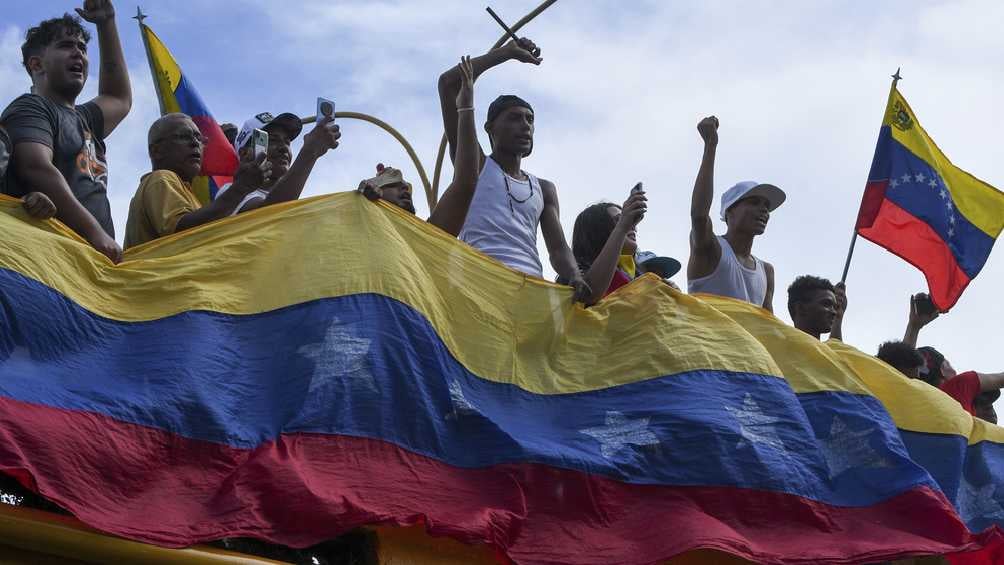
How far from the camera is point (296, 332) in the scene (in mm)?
5668

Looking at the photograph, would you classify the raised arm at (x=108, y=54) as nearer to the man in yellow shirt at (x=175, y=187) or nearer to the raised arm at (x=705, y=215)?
the man in yellow shirt at (x=175, y=187)

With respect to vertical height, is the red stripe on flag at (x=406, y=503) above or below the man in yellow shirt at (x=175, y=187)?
below

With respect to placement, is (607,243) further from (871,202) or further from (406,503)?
(871,202)

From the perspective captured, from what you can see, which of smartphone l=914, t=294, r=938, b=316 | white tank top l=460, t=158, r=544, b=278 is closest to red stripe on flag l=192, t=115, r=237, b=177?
white tank top l=460, t=158, r=544, b=278

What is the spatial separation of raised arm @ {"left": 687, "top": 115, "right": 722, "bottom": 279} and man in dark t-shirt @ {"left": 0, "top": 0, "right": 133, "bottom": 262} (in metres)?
2.81

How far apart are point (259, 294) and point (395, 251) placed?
60 centimetres

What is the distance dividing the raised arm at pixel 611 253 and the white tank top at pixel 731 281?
102cm

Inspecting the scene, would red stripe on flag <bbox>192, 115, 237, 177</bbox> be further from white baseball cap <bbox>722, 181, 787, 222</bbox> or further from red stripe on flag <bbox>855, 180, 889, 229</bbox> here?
red stripe on flag <bbox>855, 180, 889, 229</bbox>

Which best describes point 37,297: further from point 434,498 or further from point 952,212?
point 952,212

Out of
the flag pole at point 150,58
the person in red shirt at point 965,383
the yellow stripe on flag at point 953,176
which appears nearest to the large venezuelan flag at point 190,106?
the flag pole at point 150,58

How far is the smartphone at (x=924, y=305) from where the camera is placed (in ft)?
33.4

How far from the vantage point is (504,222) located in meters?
7.04

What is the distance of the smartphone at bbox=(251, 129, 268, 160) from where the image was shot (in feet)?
20.4

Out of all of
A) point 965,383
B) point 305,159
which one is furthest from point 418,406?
point 965,383
